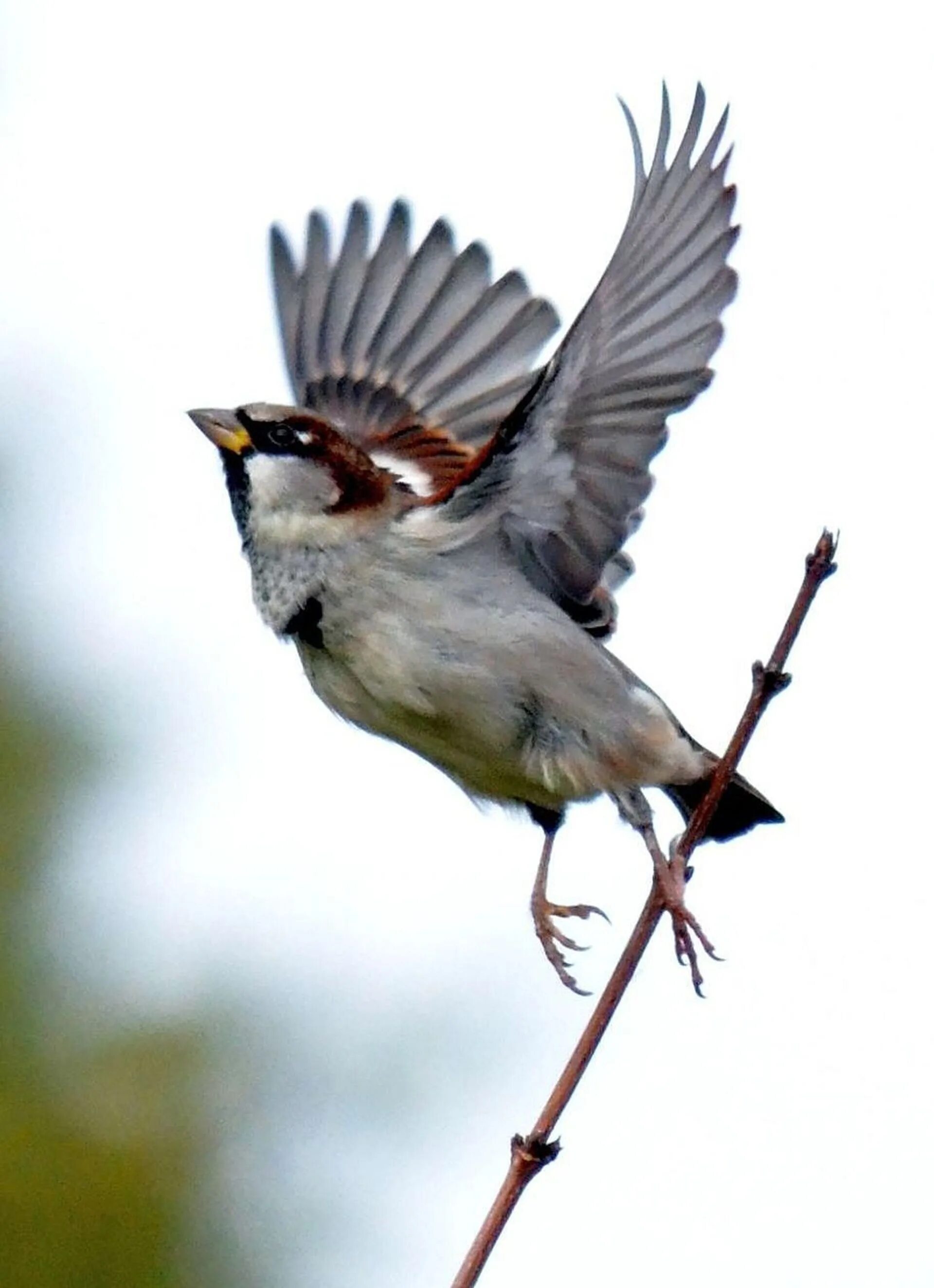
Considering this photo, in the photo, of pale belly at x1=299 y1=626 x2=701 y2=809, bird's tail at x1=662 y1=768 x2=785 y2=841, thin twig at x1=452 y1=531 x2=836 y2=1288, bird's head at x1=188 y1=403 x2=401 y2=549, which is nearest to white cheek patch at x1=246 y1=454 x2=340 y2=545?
bird's head at x1=188 y1=403 x2=401 y2=549

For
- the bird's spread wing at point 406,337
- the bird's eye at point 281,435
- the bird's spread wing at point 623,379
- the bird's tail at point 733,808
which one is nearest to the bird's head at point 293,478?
the bird's eye at point 281,435

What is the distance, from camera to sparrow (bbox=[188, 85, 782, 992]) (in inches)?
197

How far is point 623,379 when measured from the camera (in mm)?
5090

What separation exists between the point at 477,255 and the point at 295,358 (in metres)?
0.64

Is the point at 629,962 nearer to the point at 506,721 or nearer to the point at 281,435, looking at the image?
the point at 506,721

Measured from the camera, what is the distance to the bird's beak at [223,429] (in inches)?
217

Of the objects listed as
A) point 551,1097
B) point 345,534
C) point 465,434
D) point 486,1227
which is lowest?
point 486,1227

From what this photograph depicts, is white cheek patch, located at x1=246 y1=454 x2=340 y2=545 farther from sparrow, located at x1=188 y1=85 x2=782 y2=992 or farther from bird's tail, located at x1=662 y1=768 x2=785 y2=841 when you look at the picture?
bird's tail, located at x1=662 y1=768 x2=785 y2=841

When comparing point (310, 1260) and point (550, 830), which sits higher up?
point (550, 830)

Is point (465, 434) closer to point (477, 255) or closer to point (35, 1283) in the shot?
point (477, 255)

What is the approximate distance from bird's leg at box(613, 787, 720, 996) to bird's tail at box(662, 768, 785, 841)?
1.18 ft

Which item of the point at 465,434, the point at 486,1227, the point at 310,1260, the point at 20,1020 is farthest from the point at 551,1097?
the point at 20,1020

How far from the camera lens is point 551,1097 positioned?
11.9 feet

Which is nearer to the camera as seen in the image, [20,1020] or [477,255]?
[477,255]
